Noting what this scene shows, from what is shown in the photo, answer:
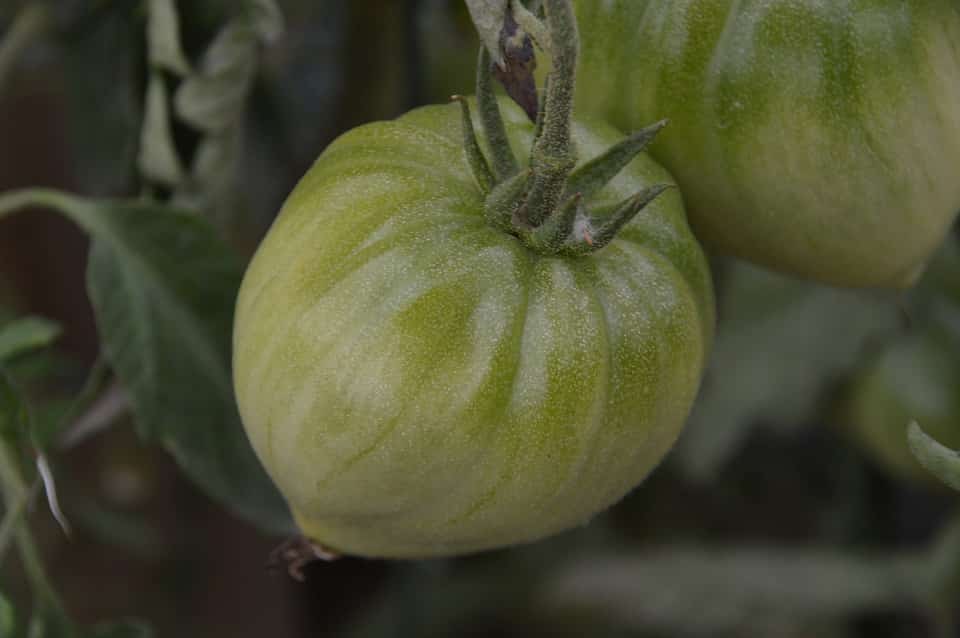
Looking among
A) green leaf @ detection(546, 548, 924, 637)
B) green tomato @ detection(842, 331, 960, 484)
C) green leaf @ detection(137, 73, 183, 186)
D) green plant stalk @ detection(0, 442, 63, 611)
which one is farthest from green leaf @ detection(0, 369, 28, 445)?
green leaf @ detection(546, 548, 924, 637)

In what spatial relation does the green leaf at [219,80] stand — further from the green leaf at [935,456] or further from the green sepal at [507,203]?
the green leaf at [935,456]

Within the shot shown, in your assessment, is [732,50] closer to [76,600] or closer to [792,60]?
[792,60]

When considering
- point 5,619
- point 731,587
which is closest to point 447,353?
point 5,619

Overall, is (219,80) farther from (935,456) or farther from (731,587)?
(731,587)

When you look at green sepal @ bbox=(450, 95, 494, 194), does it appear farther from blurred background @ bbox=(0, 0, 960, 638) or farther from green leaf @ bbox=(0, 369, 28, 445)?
blurred background @ bbox=(0, 0, 960, 638)

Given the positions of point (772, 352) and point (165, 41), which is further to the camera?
point (772, 352)

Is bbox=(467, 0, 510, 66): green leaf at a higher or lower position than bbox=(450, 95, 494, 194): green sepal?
higher
